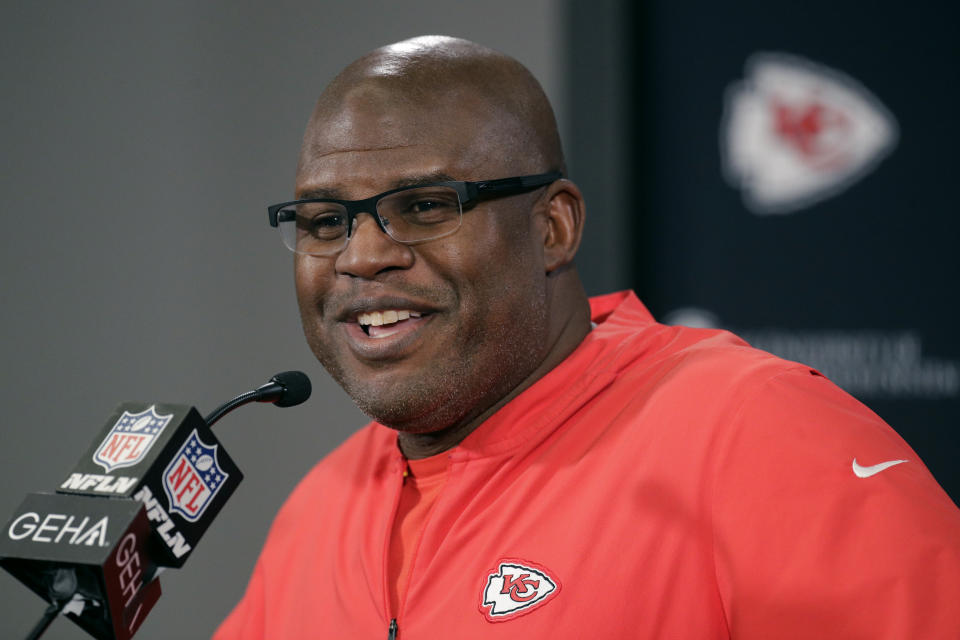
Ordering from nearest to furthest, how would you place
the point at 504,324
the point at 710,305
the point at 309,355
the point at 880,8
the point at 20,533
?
the point at 20,533 → the point at 504,324 → the point at 880,8 → the point at 710,305 → the point at 309,355

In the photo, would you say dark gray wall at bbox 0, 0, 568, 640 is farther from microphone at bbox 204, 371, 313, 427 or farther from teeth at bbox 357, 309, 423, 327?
microphone at bbox 204, 371, 313, 427

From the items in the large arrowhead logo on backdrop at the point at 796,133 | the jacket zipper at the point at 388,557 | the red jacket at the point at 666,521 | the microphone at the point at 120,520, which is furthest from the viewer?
the large arrowhead logo on backdrop at the point at 796,133

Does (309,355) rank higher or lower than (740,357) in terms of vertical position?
lower

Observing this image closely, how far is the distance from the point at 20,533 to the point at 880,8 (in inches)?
69.8

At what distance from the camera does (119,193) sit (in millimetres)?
2342

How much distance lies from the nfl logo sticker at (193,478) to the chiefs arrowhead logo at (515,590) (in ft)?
1.05

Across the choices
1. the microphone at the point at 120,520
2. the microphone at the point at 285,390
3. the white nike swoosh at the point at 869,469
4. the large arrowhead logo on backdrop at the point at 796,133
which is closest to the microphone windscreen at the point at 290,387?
the microphone at the point at 285,390

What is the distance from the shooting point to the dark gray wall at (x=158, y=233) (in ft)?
7.61

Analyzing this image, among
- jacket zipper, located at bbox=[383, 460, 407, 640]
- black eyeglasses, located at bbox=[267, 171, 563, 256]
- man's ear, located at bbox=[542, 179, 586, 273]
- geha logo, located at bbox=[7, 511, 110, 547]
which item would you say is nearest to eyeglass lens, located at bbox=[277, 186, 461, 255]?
black eyeglasses, located at bbox=[267, 171, 563, 256]

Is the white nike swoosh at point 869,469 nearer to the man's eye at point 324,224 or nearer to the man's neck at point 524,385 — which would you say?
the man's neck at point 524,385

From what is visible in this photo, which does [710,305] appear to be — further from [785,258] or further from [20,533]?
[20,533]

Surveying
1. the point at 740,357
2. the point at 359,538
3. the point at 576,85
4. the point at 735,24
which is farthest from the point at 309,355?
the point at 740,357

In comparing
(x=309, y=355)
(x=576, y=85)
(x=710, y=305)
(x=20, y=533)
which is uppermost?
(x=576, y=85)

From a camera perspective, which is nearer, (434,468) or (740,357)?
(740,357)
